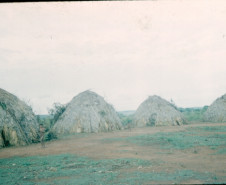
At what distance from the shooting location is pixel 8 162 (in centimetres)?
944

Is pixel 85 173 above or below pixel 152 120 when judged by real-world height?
below

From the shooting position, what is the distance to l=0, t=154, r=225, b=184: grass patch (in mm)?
6199

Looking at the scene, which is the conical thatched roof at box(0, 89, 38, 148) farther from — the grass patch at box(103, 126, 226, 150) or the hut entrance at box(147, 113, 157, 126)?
the hut entrance at box(147, 113, 157, 126)

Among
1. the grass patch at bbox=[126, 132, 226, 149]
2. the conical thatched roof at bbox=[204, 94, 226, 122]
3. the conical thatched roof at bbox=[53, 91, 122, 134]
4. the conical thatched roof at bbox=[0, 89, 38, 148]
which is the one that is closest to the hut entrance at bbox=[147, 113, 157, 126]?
the conical thatched roof at bbox=[53, 91, 122, 134]

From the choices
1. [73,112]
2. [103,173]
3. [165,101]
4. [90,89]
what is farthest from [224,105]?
[103,173]

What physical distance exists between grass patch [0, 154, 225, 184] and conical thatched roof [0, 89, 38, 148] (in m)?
5.57

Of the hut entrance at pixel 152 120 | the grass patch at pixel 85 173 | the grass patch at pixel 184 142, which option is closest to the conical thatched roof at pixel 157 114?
the hut entrance at pixel 152 120

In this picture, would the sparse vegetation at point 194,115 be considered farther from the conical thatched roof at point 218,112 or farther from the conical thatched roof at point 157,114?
the conical thatched roof at point 157,114

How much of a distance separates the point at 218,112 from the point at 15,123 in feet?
76.4

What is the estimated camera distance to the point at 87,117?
22453 millimetres

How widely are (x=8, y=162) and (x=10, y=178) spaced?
278 centimetres

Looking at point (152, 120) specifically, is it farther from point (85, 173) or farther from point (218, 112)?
point (85, 173)

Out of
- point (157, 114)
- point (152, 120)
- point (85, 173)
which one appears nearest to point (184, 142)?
point (85, 173)

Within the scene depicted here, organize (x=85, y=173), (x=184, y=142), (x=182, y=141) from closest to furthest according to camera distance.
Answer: (x=85, y=173) < (x=184, y=142) < (x=182, y=141)
